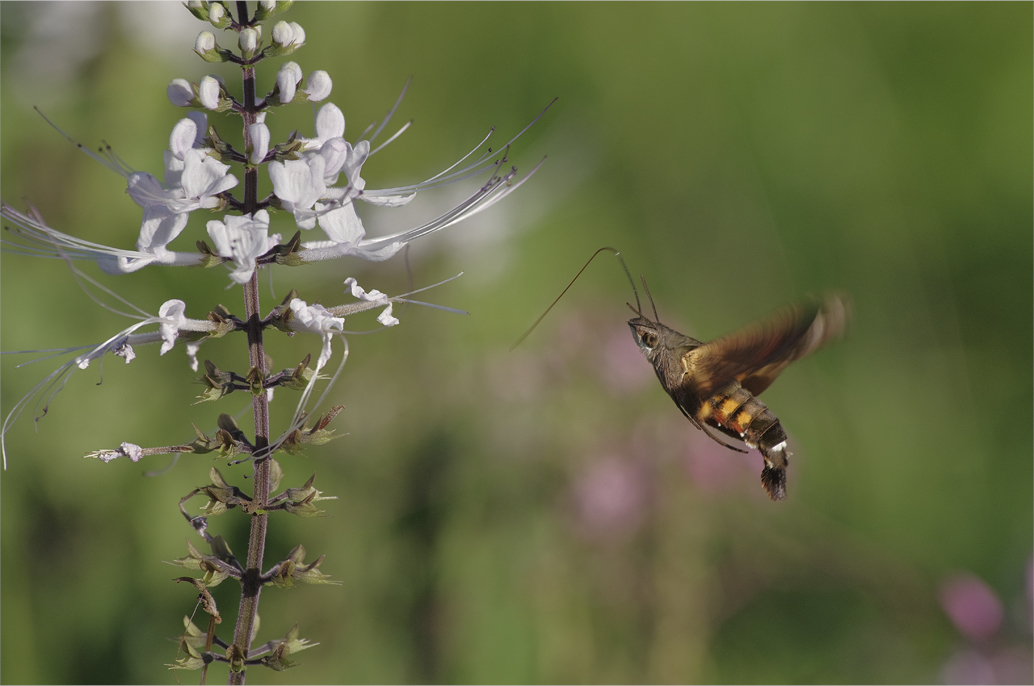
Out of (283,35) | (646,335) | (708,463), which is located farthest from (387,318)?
(708,463)

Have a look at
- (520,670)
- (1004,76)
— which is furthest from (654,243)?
(520,670)

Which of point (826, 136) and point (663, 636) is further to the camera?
point (826, 136)

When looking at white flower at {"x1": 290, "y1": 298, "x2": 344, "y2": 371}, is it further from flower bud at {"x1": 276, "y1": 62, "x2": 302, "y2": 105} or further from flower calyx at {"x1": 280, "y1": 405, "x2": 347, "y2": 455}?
flower bud at {"x1": 276, "y1": 62, "x2": 302, "y2": 105}

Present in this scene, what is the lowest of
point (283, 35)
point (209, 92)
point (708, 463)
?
point (708, 463)

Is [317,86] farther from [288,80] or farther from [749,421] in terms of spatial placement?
[749,421]

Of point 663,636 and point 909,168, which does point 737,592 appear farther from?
point 909,168

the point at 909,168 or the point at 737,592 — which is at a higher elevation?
the point at 909,168

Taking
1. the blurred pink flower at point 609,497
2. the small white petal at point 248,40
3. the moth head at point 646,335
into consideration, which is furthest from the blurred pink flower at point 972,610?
the small white petal at point 248,40
